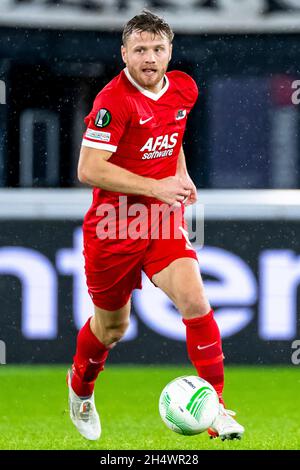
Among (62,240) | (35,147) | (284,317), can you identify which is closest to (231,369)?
(284,317)

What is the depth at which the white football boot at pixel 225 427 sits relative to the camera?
4.79m

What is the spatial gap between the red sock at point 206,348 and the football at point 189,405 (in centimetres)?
8

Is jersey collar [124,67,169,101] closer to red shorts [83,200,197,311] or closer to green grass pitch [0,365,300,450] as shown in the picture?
red shorts [83,200,197,311]

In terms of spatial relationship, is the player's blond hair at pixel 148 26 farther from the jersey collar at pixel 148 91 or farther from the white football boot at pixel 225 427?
the white football boot at pixel 225 427

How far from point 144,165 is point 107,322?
2.19 feet

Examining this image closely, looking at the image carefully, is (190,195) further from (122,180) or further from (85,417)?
(85,417)

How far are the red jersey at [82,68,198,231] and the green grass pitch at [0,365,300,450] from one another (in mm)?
927

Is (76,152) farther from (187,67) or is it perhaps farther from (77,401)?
(77,401)

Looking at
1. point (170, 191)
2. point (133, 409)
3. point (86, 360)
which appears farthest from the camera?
point (133, 409)

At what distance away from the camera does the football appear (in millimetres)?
4754

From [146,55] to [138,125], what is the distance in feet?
0.87

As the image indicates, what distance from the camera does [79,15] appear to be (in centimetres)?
799

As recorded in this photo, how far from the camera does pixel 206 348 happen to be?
195 inches

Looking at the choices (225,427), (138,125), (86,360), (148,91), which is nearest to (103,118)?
(138,125)
